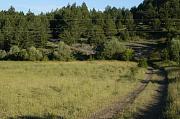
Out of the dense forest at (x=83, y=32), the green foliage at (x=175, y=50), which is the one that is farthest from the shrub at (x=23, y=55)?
the green foliage at (x=175, y=50)

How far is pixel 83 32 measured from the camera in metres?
137

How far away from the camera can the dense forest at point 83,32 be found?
10593 centimetres

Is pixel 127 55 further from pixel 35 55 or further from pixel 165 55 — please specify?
pixel 35 55

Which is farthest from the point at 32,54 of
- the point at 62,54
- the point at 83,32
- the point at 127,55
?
the point at 83,32

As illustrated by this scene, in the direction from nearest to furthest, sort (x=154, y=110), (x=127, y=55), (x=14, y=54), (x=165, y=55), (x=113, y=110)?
(x=113, y=110) → (x=154, y=110) → (x=165, y=55) → (x=127, y=55) → (x=14, y=54)

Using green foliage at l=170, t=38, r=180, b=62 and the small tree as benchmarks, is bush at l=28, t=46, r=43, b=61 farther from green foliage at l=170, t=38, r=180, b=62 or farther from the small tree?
green foliage at l=170, t=38, r=180, b=62

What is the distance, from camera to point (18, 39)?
12106 cm

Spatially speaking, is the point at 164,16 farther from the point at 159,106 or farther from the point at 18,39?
the point at 159,106

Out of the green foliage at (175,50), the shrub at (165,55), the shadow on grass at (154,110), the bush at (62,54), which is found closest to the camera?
the shadow on grass at (154,110)

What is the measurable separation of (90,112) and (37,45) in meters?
97.4

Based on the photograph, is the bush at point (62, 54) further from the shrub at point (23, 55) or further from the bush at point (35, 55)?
the shrub at point (23, 55)

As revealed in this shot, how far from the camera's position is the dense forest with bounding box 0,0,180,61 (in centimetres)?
10593

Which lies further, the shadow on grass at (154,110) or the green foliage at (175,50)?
the green foliage at (175,50)

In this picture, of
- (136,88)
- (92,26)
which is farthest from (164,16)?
(136,88)
